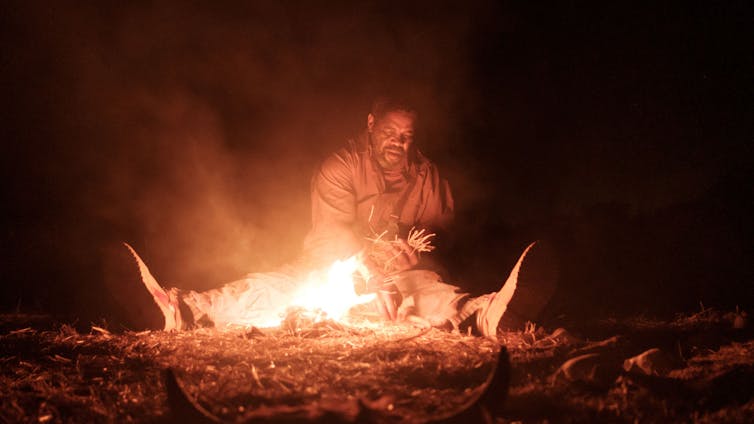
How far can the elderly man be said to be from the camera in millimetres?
3760

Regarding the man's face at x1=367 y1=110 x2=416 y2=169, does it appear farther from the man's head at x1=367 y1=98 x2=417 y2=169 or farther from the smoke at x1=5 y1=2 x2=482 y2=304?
the smoke at x1=5 y1=2 x2=482 y2=304

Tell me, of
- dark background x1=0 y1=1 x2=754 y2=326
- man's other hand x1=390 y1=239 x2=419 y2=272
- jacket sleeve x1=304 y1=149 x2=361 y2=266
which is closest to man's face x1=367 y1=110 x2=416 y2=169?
jacket sleeve x1=304 y1=149 x2=361 y2=266

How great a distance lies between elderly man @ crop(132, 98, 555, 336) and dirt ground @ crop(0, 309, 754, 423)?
0.92 feet

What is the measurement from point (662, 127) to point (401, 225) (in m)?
3.80

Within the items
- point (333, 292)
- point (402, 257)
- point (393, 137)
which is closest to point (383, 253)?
point (402, 257)

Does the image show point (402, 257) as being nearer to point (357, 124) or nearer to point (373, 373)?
point (373, 373)

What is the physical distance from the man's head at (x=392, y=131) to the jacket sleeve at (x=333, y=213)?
0.32 meters

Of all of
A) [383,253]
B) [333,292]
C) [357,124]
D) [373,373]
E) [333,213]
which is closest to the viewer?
[373,373]

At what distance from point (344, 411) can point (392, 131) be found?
11.0 ft

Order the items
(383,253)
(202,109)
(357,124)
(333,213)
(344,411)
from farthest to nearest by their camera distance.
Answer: (357,124), (202,109), (333,213), (383,253), (344,411)

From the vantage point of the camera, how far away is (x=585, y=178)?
713cm

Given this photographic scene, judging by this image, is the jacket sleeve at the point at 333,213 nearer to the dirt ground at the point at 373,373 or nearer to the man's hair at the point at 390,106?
the man's hair at the point at 390,106

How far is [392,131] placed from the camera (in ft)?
16.6

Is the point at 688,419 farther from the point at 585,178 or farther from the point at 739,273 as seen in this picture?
the point at 585,178
